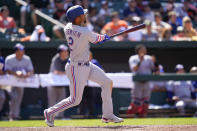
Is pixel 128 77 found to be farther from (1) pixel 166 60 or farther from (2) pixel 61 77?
(1) pixel 166 60

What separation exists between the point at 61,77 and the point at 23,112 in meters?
1.30

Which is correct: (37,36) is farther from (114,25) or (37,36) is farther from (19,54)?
(114,25)

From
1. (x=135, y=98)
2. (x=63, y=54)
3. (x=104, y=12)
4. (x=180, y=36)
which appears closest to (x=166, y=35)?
(x=180, y=36)

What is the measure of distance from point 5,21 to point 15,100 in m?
3.19

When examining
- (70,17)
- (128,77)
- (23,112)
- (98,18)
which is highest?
(98,18)

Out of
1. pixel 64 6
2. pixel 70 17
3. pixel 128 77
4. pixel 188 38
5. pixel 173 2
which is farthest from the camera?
pixel 173 2

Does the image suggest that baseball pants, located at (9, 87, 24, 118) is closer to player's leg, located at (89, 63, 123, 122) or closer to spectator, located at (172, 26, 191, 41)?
player's leg, located at (89, 63, 123, 122)

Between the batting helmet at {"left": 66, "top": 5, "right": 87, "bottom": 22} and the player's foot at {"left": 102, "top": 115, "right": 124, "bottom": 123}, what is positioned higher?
the batting helmet at {"left": 66, "top": 5, "right": 87, "bottom": 22}

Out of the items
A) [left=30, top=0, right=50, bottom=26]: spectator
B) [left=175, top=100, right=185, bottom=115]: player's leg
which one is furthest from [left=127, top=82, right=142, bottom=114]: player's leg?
[left=30, top=0, right=50, bottom=26]: spectator

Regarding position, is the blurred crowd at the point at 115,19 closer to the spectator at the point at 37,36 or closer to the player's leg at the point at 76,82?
the spectator at the point at 37,36

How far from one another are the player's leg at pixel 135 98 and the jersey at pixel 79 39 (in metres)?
4.11

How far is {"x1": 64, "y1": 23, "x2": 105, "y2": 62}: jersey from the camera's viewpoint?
7.03 meters

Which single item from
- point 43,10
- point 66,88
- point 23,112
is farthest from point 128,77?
point 43,10

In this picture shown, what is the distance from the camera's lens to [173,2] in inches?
615
